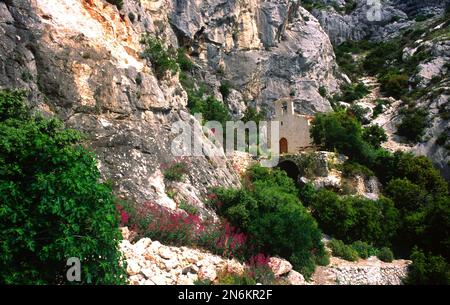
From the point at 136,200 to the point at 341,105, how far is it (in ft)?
117

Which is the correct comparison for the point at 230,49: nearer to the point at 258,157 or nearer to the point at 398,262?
the point at 258,157

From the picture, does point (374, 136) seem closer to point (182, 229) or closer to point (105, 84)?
point (105, 84)

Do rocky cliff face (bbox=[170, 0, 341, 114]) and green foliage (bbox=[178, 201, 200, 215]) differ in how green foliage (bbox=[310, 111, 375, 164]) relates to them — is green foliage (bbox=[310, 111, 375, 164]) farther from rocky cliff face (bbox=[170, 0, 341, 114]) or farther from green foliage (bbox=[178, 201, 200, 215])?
green foliage (bbox=[178, 201, 200, 215])

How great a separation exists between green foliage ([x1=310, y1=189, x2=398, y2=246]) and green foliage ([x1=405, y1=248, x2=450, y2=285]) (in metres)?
3.24

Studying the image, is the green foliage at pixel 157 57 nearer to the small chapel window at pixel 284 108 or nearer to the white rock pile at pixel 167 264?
the white rock pile at pixel 167 264

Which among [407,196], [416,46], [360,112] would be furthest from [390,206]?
[416,46]

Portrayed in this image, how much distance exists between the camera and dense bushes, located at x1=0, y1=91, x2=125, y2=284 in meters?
6.94

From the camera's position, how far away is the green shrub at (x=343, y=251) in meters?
17.0

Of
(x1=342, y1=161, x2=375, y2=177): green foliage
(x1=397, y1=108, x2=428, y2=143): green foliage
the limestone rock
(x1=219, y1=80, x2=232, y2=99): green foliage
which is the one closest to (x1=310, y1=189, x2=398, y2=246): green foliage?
(x1=342, y1=161, x2=375, y2=177): green foliage

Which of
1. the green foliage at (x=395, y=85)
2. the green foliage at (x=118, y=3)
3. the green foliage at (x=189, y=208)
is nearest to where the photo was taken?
the green foliage at (x=189, y=208)

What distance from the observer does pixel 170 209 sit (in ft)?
41.7

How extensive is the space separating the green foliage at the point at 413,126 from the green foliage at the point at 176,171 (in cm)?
2528

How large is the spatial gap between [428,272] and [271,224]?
714cm

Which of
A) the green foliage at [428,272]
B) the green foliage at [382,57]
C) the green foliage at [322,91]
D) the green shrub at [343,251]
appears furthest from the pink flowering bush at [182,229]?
the green foliage at [382,57]
